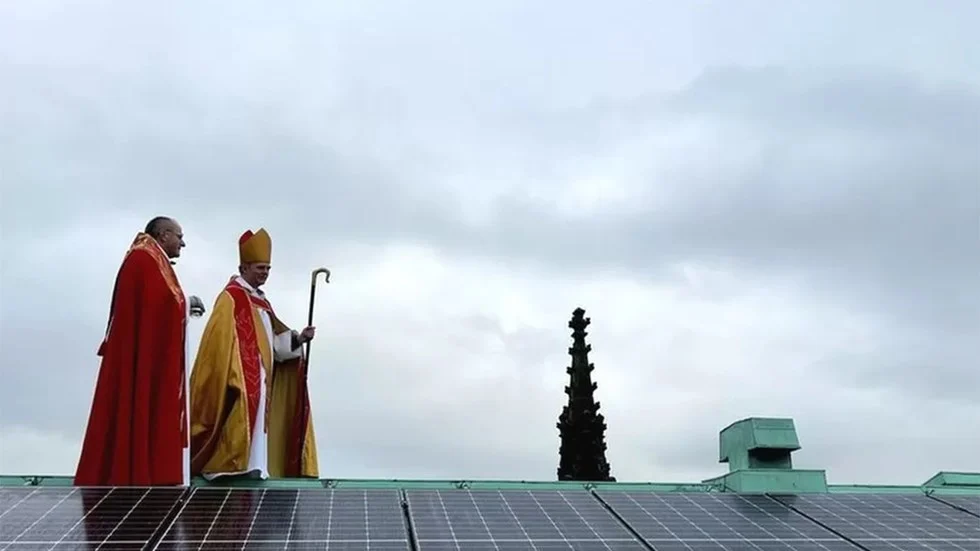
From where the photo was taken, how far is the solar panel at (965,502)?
9.78 m

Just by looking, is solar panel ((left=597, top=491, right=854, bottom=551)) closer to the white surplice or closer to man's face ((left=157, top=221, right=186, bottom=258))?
the white surplice

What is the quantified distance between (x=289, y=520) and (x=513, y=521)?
1.92 meters

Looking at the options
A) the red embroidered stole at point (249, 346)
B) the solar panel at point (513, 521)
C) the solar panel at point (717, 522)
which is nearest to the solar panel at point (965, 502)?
the solar panel at point (717, 522)

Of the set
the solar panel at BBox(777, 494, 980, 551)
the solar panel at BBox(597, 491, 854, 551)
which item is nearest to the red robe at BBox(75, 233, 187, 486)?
the solar panel at BBox(597, 491, 854, 551)

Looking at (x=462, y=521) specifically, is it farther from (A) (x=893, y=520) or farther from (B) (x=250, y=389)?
(A) (x=893, y=520)

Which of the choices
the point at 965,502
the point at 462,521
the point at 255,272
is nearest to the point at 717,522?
the point at 462,521

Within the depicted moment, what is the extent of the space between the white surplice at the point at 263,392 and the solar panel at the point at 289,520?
1237 millimetres

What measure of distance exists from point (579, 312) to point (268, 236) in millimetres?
14141

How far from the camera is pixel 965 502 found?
33.0 ft

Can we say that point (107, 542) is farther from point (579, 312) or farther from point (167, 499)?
point (579, 312)

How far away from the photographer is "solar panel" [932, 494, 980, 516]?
32.1 ft

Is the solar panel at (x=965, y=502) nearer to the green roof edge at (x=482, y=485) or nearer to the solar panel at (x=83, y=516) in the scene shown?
the green roof edge at (x=482, y=485)

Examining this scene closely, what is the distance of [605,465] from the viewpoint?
79.3ft

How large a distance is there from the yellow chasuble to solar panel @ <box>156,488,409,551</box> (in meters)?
1.34
